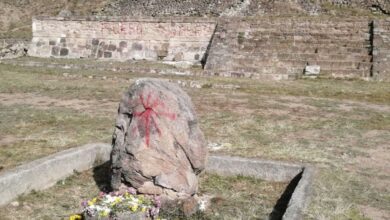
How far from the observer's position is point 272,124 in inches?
403

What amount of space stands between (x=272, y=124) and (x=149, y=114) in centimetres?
509

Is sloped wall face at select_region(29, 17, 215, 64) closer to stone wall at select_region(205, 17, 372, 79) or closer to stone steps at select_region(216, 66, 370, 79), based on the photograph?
stone wall at select_region(205, 17, 372, 79)

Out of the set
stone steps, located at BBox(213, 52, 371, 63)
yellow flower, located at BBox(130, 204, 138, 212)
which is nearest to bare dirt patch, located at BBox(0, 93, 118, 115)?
yellow flower, located at BBox(130, 204, 138, 212)

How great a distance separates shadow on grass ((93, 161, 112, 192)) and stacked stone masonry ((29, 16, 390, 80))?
10650 mm

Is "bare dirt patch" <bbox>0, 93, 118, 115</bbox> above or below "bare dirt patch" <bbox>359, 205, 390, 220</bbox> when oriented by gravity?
below

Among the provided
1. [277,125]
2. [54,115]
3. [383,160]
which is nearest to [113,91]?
[54,115]

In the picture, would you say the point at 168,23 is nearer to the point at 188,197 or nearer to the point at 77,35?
the point at 77,35

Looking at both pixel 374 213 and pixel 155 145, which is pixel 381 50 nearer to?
pixel 374 213

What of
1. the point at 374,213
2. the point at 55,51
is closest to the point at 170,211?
the point at 374,213

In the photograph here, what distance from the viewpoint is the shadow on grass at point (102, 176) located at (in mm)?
6547

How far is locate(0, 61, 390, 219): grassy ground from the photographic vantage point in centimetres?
656

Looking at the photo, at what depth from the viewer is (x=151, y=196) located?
5.62m

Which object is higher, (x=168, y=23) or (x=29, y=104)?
(x=168, y=23)

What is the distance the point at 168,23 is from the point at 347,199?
17.8 meters
